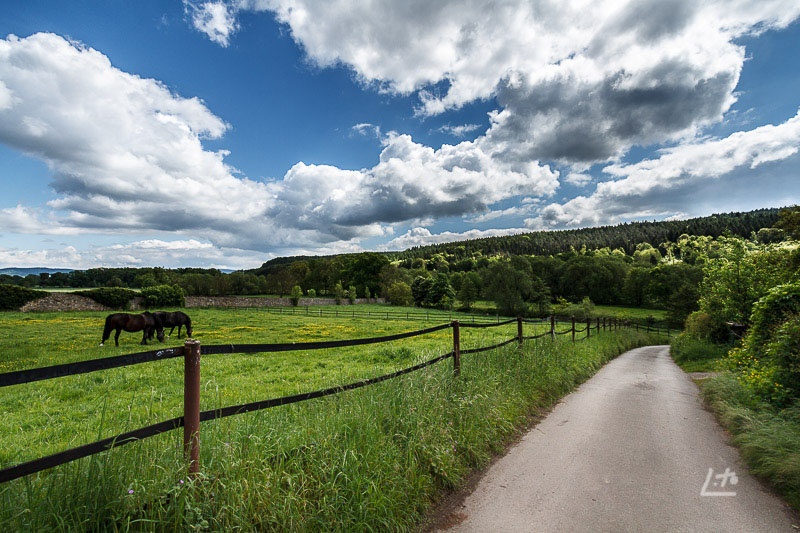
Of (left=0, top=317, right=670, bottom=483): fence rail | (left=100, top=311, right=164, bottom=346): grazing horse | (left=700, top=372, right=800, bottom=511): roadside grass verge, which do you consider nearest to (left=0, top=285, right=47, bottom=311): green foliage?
(left=100, top=311, right=164, bottom=346): grazing horse

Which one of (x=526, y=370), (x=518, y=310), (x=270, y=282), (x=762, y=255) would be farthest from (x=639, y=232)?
(x=526, y=370)

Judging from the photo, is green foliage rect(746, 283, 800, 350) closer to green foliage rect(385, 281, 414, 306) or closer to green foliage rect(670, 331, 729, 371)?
green foliage rect(670, 331, 729, 371)

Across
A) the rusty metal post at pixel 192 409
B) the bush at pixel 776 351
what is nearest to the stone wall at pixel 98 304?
the rusty metal post at pixel 192 409

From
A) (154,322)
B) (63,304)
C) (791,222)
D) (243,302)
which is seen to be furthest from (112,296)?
(791,222)

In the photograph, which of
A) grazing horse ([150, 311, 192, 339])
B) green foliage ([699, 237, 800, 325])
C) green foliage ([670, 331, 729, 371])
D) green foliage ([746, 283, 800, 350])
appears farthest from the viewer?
grazing horse ([150, 311, 192, 339])

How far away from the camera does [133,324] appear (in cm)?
1725

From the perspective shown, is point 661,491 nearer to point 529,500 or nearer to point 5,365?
point 529,500

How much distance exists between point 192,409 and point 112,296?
54868 mm

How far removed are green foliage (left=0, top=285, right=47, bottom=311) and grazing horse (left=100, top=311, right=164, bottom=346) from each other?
32655mm

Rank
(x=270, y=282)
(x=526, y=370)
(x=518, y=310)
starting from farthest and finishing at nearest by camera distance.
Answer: (x=270, y=282), (x=518, y=310), (x=526, y=370)

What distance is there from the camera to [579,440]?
16.8 ft

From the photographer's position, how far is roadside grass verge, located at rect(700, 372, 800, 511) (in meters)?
3.74

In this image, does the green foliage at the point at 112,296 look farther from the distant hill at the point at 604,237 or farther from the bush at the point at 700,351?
the distant hill at the point at 604,237

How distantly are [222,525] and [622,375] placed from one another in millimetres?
11136
